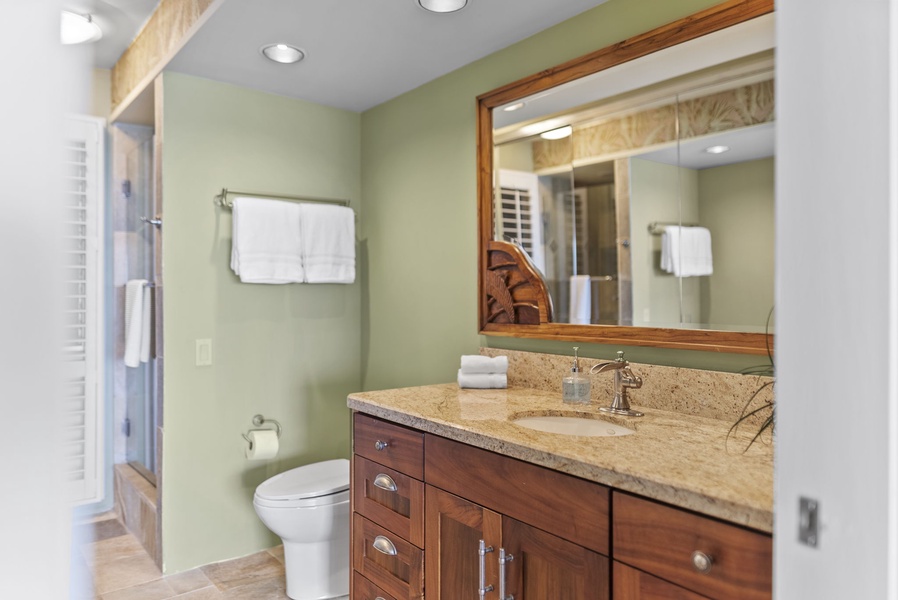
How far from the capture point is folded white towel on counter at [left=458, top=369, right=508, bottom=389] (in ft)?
7.00

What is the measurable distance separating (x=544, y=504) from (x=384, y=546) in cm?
71

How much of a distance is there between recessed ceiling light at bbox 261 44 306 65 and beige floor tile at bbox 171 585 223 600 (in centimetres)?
214

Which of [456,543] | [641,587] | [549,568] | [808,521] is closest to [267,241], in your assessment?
[456,543]

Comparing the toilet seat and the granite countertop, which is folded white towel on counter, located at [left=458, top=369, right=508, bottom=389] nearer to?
the granite countertop

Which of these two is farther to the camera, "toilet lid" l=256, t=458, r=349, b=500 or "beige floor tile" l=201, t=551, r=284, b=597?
"beige floor tile" l=201, t=551, r=284, b=597

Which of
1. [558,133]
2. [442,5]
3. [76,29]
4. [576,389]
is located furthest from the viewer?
[558,133]

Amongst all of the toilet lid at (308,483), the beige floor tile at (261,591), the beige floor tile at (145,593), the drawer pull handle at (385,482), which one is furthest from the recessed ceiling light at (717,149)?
the beige floor tile at (145,593)

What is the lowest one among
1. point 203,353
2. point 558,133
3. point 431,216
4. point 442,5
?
point 203,353

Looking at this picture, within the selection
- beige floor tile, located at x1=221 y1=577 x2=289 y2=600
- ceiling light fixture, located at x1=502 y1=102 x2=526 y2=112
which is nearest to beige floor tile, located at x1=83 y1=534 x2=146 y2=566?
beige floor tile, located at x1=221 y1=577 x2=289 y2=600

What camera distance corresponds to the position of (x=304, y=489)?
2291 mm

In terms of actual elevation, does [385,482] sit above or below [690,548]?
below

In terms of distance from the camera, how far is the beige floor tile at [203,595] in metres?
2.32

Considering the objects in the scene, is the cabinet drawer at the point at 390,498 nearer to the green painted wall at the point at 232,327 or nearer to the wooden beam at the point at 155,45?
the green painted wall at the point at 232,327

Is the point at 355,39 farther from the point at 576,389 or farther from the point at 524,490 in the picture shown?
the point at 524,490
